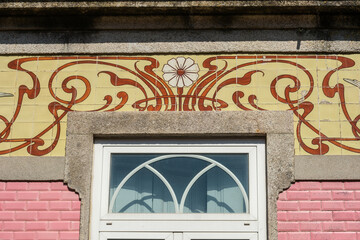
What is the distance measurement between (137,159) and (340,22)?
7.40ft

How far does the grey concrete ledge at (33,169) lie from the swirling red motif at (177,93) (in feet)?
0.30

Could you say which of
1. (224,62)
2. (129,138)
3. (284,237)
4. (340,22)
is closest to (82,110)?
(129,138)

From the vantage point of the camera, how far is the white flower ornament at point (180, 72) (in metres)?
5.84

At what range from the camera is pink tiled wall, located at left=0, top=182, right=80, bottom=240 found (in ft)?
18.0

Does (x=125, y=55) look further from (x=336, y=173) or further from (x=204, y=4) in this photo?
(x=336, y=173)

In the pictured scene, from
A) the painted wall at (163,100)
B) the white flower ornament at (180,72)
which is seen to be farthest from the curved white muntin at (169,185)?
the white flower ornament at (180,72)

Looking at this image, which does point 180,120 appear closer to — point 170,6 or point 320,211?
point 170,6

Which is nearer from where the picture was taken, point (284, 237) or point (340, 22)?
point (284, 237)

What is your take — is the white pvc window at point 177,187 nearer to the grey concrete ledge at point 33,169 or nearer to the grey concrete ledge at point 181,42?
the grey concrete ledge at point 33,169

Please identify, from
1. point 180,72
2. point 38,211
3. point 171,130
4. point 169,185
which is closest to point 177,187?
point 169,185

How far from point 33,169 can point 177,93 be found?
4.74 feet

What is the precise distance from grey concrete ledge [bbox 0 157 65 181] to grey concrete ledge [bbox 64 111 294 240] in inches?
3.3

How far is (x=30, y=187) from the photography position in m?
5.60

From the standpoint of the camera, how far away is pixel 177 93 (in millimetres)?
5812
